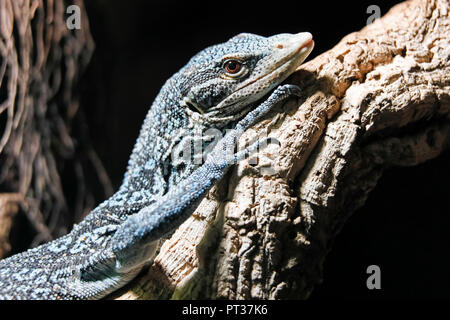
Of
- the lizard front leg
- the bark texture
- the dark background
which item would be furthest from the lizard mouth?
the bark texture

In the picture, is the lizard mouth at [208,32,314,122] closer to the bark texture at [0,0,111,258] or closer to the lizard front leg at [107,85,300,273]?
the lizard front leg at [107,85,300,273]

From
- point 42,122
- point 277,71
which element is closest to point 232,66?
point 277,71

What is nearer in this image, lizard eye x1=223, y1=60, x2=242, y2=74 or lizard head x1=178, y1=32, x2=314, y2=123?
lizard head x1=178, y1=32, x2=314, y2=123

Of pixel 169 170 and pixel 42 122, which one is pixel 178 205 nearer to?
pixel 169 170

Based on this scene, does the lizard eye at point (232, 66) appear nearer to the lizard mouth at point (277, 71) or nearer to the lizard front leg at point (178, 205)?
the lizard mouth at point (277, 71)

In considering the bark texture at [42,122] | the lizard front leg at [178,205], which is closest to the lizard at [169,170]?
the lizard front leg at [178,205]

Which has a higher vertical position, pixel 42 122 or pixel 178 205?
pixel 42 122
